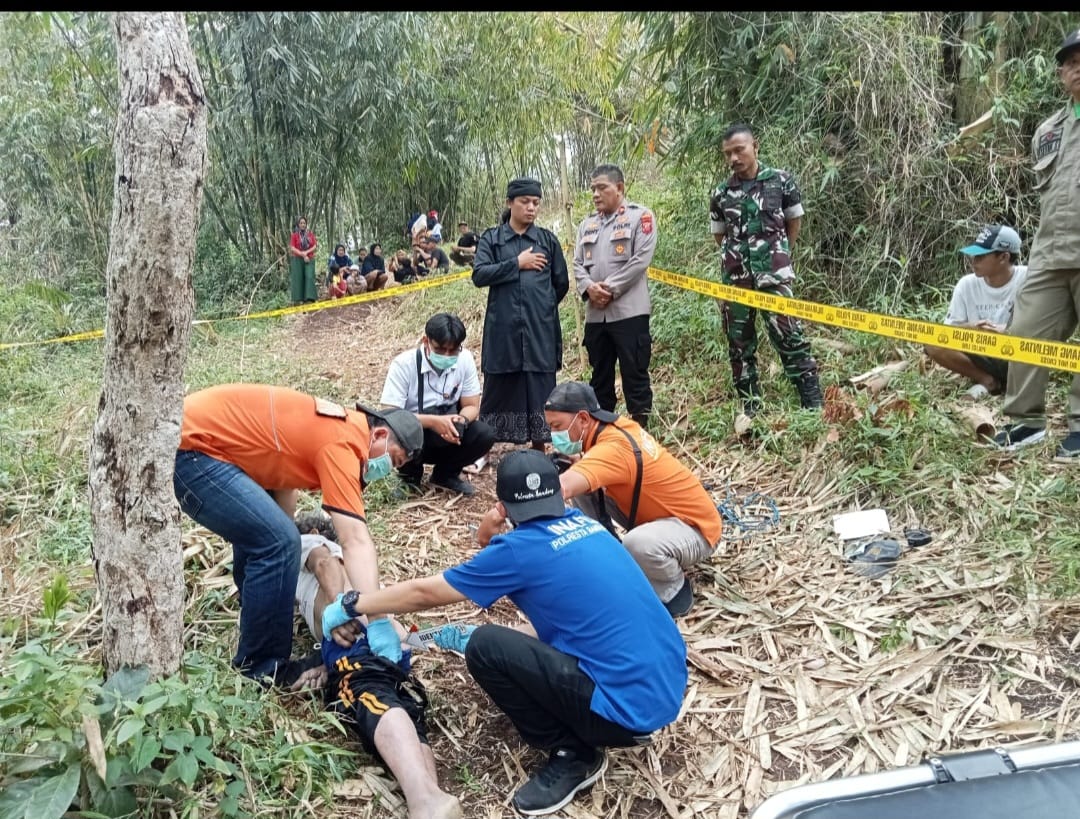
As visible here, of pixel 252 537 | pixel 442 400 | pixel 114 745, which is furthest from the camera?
pixel 442 400

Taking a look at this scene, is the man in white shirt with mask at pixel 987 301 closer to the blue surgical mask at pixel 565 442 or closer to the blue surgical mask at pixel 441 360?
the blue surgical mask at pixel 565 442

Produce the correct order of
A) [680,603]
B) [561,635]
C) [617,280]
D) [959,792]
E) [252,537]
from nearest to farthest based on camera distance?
[959,792], [561,635], [252,537], [680,603], [617,280]

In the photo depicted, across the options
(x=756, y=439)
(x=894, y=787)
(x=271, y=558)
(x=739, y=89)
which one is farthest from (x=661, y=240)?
(x=894, y=787)

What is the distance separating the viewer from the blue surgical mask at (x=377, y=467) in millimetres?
2938

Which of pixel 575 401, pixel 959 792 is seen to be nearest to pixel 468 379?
pixel 575 401

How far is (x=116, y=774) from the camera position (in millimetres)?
1835

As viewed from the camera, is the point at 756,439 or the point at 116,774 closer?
the point at 116,774

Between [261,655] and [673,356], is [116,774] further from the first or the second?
[673,356]

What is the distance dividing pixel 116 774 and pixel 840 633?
249cm

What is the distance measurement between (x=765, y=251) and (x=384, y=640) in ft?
10.6

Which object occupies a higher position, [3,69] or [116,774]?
[3,69]

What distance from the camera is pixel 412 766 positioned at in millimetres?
2293

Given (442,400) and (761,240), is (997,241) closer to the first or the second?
(761,240)

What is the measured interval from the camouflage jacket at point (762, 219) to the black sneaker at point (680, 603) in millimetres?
2172
